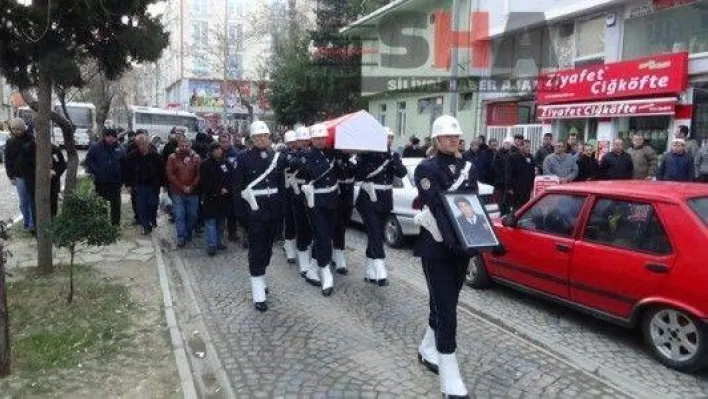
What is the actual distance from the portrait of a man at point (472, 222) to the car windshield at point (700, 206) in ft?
6.61

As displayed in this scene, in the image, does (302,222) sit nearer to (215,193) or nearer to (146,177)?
(215,193)

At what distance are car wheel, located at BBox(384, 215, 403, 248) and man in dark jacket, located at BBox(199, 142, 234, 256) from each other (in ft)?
8.70

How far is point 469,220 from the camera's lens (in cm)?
432

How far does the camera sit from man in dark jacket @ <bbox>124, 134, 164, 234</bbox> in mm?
10727

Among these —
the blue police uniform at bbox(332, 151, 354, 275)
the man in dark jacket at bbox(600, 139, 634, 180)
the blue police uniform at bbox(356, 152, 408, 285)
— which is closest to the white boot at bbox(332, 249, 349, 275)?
the blue police uniform at bbox(332, 151, 354, 275)

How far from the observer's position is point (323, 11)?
101 ft

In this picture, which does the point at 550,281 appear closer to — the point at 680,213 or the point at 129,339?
the point at 680,213

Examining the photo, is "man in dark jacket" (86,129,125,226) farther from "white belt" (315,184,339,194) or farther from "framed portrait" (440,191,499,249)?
"framed portrait" (440,191,499,249)

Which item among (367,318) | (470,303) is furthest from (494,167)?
(367,318)

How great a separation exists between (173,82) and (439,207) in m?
68.2

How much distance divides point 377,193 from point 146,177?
195 inches

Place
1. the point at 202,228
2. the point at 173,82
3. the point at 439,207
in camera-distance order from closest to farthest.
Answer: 1. the point at 439,207
2. the point at 202,228
3. the point at 173,82

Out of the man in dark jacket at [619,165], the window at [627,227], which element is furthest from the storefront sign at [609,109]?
the window at [627,227]

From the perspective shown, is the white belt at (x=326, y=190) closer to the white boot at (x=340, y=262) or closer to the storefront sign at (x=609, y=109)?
the white boot at (x=340, y=262)
